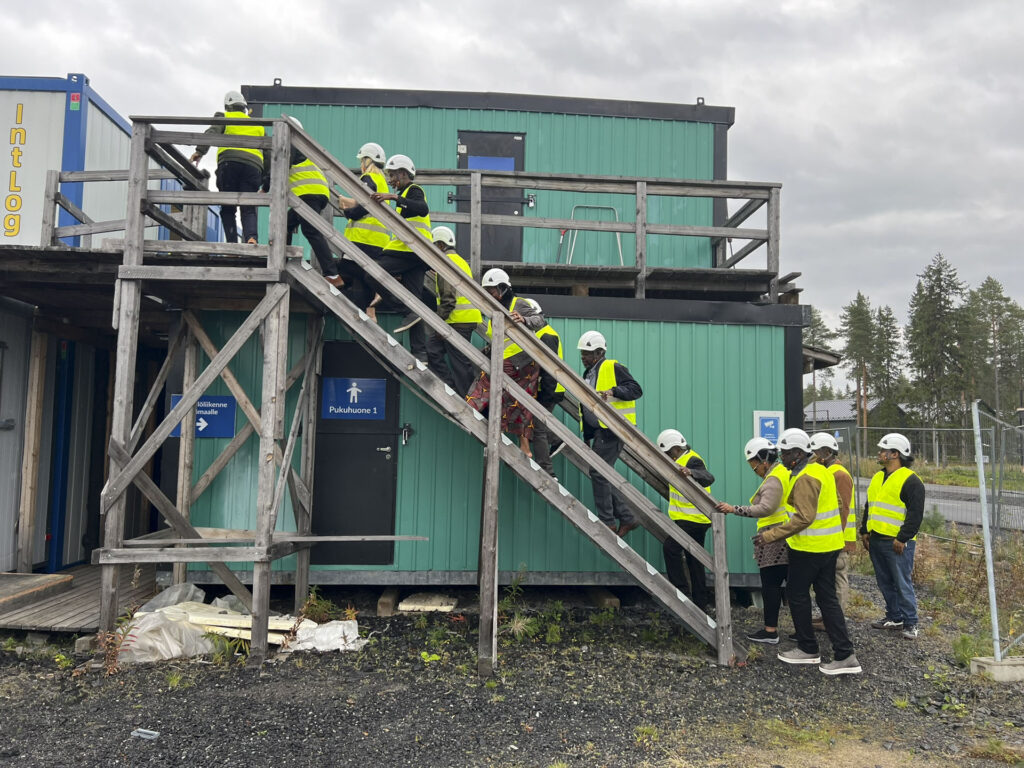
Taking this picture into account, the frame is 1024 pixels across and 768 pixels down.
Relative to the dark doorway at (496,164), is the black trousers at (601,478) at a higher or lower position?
lower

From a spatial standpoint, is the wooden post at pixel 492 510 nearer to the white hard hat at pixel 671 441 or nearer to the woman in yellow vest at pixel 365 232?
the woman in yellow vest at pixel 365 232

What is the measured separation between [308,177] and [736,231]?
4.36m

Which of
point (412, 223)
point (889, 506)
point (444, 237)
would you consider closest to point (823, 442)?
point (889, 506)

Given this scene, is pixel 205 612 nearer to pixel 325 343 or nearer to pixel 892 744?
pixel 325 343

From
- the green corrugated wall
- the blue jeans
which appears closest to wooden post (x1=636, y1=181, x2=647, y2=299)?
the green corrugated wall

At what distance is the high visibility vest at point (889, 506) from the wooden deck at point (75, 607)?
7.53 m

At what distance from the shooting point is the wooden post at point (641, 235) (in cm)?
690

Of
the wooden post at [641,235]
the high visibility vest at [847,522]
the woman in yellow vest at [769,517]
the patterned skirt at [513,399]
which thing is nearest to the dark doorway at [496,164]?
the wooden post at [641,235]

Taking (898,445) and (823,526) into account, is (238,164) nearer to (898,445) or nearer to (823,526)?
(823,526)

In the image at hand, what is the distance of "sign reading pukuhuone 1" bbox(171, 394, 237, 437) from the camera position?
6.86 metres

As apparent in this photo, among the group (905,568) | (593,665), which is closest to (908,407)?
(905,568)

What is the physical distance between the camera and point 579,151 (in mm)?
9266

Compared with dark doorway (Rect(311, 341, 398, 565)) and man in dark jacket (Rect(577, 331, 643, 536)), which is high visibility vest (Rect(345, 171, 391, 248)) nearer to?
dark doorway (Rect(311, 341, 398, 565))

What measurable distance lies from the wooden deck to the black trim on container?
6398mm
